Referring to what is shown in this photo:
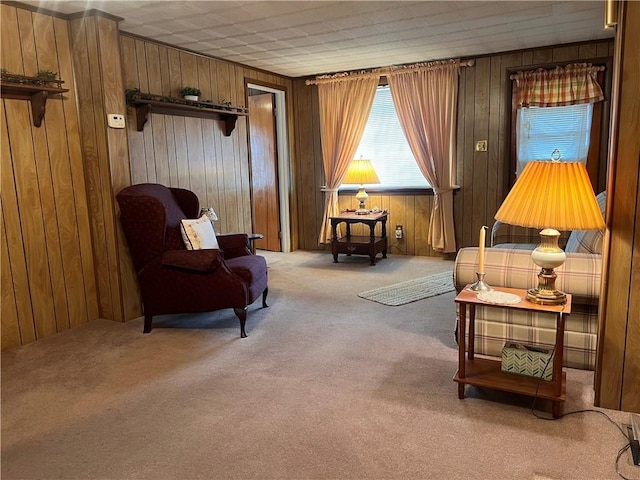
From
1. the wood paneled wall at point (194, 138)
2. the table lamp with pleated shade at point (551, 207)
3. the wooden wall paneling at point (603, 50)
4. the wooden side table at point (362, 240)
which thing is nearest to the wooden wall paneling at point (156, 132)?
the wood paneled wall at point (194, 138)

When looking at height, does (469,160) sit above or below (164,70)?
below

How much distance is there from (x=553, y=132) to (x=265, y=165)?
3.34 m

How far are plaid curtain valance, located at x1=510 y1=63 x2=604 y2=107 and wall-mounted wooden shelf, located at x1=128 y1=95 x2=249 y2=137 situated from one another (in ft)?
9.48

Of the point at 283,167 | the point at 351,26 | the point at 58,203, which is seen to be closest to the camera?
the point at 58,203

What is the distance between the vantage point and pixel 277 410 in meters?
2.31

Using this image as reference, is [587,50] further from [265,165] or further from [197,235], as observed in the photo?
[197,235]

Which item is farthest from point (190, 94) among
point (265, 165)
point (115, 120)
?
point (265, 165)

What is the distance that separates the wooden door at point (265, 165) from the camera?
19.7 feet

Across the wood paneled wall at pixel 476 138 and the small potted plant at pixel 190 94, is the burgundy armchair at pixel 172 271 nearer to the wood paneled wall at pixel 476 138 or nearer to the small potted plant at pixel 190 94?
the small potted plant at pixel 190 94

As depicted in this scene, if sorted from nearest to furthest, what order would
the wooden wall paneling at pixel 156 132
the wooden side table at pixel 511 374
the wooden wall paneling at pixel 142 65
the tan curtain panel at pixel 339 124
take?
the wooden side table at pixel 511 374
the wooden wall paneling at pixel 142 65
the wooden wall paneling at pixel 156 132
the tan curtain panel at pixel 339 124

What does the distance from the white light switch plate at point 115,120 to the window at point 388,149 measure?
3.11 metres

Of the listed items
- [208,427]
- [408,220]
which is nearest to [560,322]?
[208,427]

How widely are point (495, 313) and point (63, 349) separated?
2.75m

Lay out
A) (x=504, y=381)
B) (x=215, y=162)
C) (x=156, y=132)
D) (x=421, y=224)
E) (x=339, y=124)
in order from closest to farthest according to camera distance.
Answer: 1. (x=504, y=381)
2. (x=156, y=132)
3. (x=215, y=162)
4. (x=421, y=224)
5. (x=339, y=124)
